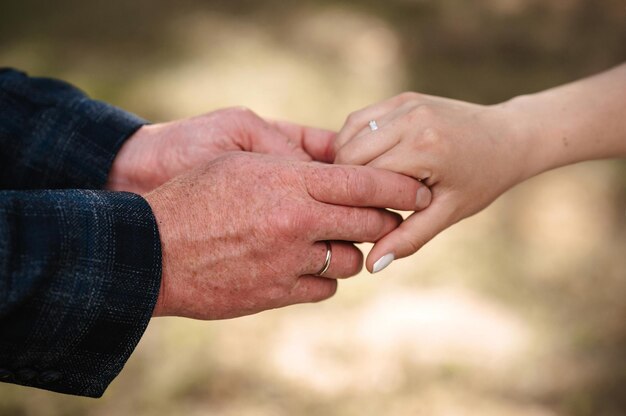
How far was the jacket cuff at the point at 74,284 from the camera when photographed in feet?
3.58

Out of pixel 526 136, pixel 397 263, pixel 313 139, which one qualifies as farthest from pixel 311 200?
pixel 397 263

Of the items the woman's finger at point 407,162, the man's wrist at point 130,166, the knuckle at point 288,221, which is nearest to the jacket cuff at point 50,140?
the man's wrist at point 130,166

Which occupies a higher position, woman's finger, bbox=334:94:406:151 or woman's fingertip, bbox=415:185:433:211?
woman's finger, bbox=334:94:406:151

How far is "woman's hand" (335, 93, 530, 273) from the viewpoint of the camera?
1.38 metres

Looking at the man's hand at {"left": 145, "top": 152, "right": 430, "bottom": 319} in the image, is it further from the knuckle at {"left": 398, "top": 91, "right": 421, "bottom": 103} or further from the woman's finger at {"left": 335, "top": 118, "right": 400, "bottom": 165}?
the knuckle at {"left": 398, "top": 91, "right": 421, "bottom": 103}

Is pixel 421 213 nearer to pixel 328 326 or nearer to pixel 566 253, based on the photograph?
pixel 328 326

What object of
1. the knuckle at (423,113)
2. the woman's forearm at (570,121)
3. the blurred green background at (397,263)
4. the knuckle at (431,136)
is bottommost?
the blurred green background at (397,263)

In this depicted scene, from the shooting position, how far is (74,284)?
3.67 feet

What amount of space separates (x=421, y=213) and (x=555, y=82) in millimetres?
2364

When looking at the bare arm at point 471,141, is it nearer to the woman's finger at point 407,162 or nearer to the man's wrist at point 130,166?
the woman's finger at point 407,162

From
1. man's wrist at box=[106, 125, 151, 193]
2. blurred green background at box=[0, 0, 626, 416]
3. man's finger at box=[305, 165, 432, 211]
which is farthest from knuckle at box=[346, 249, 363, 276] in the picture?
blurred green background at box=[0, 0, 626, 416]

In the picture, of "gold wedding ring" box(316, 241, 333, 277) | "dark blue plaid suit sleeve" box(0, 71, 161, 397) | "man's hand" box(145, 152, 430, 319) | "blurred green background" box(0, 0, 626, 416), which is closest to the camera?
"dark blue plaid suit sleeve" box(0, 71, 161, 397)

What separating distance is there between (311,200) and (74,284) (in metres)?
0.44

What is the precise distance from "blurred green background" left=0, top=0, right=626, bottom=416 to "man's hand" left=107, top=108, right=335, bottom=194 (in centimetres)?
88
